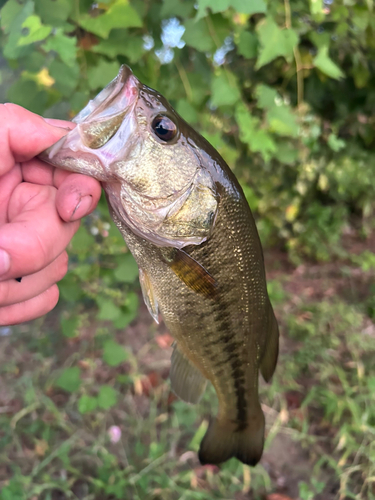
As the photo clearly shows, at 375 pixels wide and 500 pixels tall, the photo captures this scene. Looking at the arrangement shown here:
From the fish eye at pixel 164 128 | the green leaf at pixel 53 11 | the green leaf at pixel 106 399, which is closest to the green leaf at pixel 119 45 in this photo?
the green leaf at pixel 53 11

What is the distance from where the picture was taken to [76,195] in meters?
0.85

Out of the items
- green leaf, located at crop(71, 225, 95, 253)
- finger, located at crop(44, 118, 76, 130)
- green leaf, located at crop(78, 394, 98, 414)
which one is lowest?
green leaf, located at crop(78, 394, 98, 414)

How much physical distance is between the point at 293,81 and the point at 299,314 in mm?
2041

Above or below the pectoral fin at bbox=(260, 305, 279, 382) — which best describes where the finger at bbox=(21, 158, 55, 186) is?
above

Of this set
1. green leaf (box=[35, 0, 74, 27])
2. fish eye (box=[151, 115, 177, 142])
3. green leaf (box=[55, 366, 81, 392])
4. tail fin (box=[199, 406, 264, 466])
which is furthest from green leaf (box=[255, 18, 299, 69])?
green leaf (box=[55, 366, 81, 392])

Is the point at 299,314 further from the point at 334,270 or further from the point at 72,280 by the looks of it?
the point at 72,280

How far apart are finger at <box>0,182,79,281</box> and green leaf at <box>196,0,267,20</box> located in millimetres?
716

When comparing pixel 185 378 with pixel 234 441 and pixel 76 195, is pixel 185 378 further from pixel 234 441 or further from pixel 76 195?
pixel 76 195

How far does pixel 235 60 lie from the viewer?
2.55 metres

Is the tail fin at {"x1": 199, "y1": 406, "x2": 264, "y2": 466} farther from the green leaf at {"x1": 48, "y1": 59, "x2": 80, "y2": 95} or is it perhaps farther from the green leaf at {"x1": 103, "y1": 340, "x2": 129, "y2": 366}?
the green leaf at {"x1": 48, "y1": 59, "x2": 80, "y2": 95}

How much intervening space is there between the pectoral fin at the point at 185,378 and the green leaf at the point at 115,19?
3.83 ft

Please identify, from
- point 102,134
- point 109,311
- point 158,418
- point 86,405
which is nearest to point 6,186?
point 102,134

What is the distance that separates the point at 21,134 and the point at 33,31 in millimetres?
385

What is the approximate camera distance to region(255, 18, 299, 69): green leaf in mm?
1267
